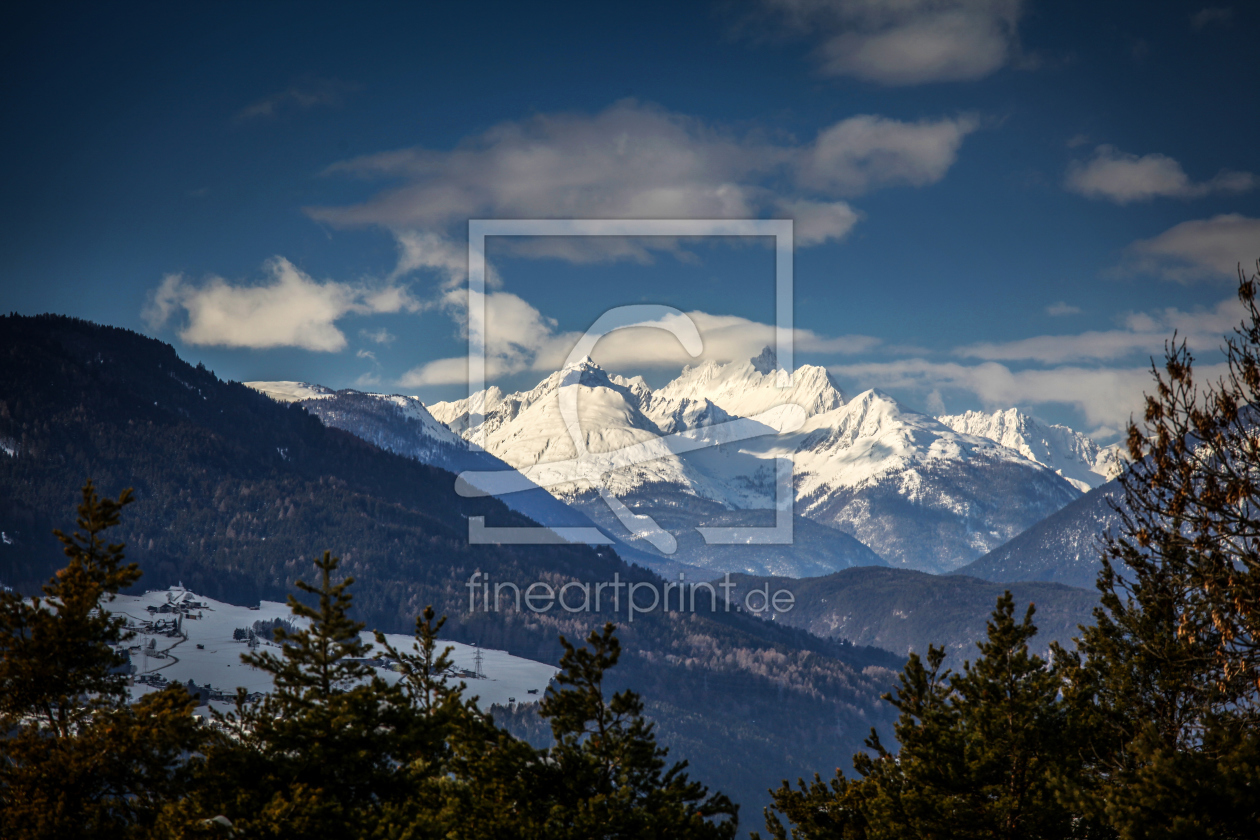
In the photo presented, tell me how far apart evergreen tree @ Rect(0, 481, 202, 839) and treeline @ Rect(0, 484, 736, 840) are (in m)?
0.05

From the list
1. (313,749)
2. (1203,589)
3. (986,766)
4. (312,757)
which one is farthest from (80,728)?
(1203,589)

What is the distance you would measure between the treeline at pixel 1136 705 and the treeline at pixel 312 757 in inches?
287

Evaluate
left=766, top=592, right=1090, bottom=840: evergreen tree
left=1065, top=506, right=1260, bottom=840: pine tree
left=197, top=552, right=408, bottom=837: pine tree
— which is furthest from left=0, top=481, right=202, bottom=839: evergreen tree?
left=1065, top=506, right=1260, bottom=840: pine tree

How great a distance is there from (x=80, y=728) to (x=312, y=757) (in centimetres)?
764

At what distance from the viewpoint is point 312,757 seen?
24781 millimetres

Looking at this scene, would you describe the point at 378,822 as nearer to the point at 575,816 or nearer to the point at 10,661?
the point at 575,816

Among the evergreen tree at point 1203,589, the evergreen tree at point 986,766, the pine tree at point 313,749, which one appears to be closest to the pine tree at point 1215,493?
the evergreen tree at point 1203,589

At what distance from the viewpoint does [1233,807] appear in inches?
750

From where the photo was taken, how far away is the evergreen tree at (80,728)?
82.4 ft

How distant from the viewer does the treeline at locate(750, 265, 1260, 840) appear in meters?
19.5

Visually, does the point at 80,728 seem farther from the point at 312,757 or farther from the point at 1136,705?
the point at 1136,705

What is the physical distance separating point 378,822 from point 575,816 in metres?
4.83

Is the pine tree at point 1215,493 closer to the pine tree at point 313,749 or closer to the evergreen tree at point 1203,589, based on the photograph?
the evergreen tree at point 1203,589

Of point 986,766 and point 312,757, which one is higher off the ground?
point 312,757
